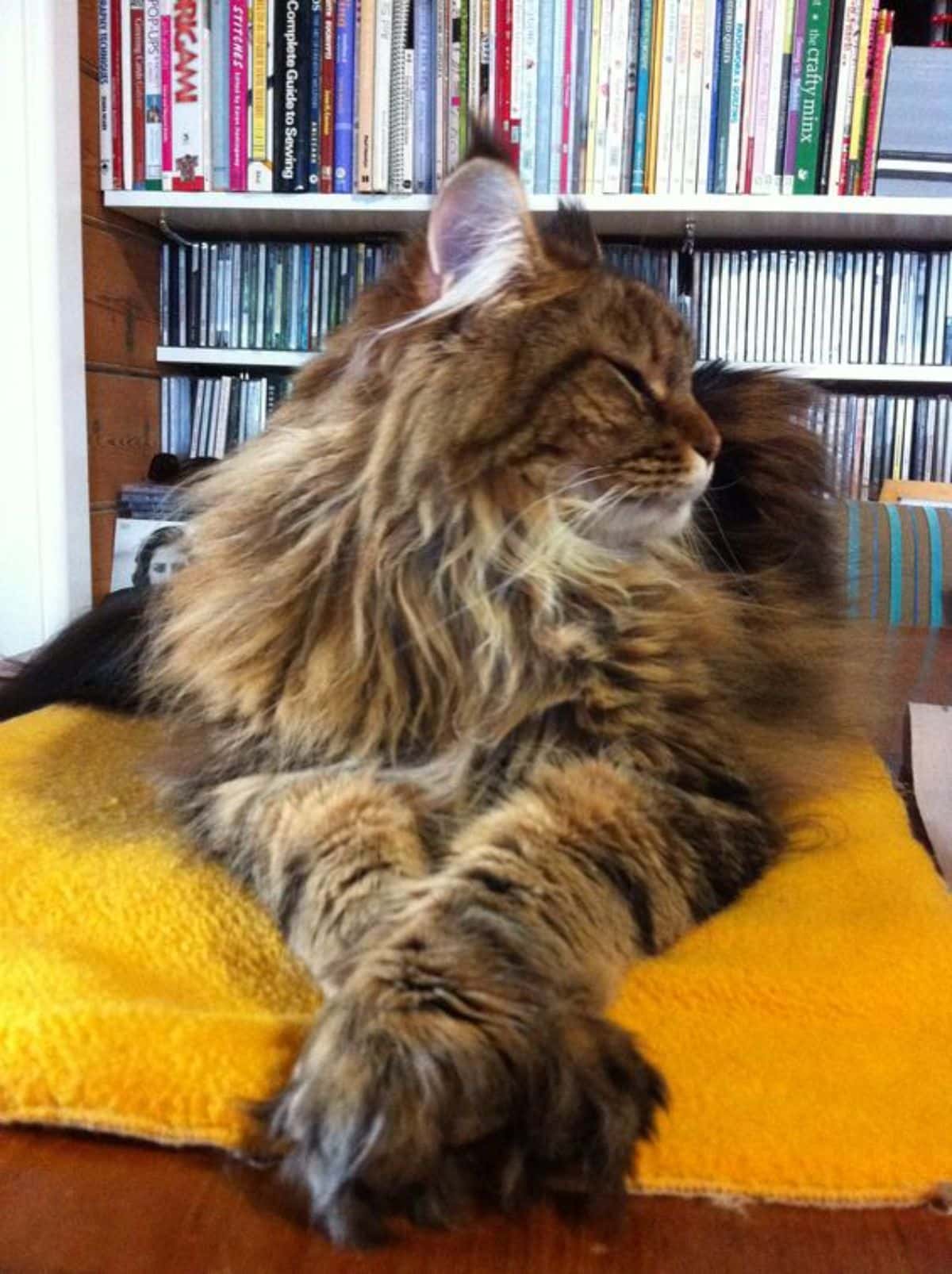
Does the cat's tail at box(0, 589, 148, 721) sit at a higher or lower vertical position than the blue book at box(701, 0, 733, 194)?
lower

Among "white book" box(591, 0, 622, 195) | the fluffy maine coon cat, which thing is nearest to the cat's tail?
the fluffy maine coon cat

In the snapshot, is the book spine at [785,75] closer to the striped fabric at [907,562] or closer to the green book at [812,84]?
the green book at [812,84]

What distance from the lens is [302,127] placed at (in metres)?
2.19

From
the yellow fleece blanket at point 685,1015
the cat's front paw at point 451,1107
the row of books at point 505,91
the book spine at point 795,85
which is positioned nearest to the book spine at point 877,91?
the row of books at point 505,91

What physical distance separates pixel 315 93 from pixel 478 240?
1351mm

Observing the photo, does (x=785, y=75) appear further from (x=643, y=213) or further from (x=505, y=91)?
(x=505, y=91)

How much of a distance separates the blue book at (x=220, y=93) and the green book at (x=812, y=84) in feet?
3.85

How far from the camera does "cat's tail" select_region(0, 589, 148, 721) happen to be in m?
1.68

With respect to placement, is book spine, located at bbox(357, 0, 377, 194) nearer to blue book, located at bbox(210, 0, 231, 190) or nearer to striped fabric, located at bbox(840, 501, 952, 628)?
blue book, located at bbox(210, 0, 231, 190)

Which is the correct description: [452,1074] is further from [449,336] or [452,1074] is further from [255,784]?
[449,336]

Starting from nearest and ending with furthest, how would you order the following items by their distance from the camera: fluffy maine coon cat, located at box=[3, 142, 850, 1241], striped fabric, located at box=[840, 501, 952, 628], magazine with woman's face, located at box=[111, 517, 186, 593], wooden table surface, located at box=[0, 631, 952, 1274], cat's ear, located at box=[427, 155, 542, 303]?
wooden table surface, located at box=[0, 631, 952, 1274] < fluffy maine coon cat, located at box=[3, 142, 850, 1241] < cat's ear, located at box=[427, 155, 542, 303] < striped fabric, located at box=[840, 501, 952, 628] < magazine with woman's face, located at box=[111, 517, 186, 593]

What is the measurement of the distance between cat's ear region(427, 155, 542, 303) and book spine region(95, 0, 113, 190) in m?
1.52

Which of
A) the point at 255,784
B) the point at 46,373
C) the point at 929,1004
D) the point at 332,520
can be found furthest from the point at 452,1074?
the point at 46,373

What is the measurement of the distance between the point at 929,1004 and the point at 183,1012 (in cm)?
57
